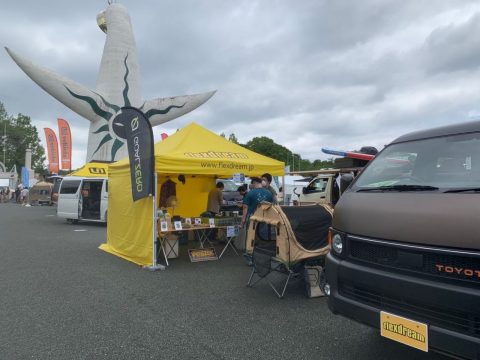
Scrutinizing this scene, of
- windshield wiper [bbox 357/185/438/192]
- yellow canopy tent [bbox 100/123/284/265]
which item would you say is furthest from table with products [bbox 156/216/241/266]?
windshield wiper [bbox 357/185/438/192]

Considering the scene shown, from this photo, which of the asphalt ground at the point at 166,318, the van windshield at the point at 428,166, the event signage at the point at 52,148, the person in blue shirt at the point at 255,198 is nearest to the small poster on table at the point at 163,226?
the asphalt ground at the point at 166,318

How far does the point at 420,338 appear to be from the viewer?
2.44 m

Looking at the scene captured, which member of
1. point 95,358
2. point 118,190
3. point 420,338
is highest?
point 118,190

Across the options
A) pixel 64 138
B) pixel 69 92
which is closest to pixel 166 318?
pixel 69 92

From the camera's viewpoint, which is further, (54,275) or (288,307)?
(54,275)

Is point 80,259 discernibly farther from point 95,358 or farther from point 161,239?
point 95,358

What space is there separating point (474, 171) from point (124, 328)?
12.0 feet

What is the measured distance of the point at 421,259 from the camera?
2.48 m

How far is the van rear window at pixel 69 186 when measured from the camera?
568 inches


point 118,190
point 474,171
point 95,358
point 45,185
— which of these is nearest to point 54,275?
point 118,190

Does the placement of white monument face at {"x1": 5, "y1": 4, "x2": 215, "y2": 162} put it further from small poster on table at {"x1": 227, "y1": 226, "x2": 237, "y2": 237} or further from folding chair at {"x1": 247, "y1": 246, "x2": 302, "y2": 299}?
folding chair at {"x1": 247, "y1": 246, "x2": 302, "y2": 299}

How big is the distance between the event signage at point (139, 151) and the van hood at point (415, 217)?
14.1ft

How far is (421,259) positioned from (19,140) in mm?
80842

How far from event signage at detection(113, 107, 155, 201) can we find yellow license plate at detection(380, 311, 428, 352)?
4927 millimetres
